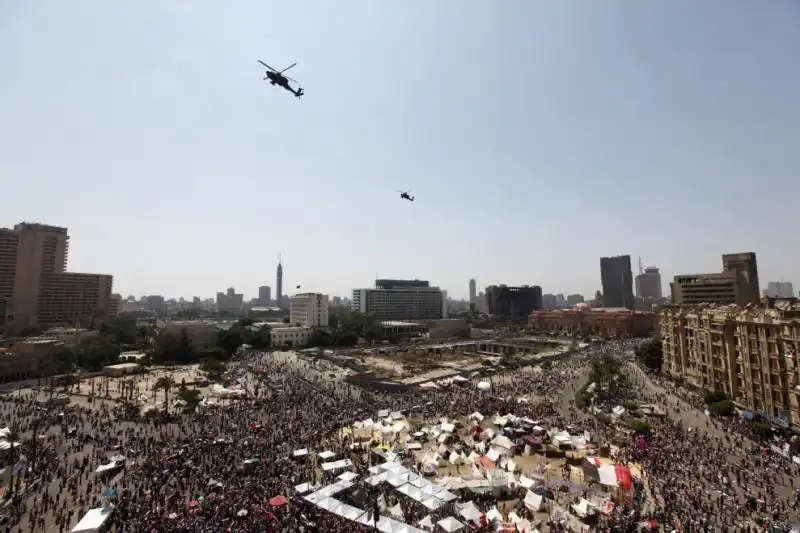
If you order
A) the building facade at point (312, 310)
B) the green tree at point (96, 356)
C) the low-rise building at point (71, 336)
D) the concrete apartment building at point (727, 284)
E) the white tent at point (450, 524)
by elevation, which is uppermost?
the concrete apartment building at point (727, 284)

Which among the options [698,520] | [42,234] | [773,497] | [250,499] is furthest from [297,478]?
[42,234]

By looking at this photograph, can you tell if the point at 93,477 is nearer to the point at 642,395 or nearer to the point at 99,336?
the point at 642,395

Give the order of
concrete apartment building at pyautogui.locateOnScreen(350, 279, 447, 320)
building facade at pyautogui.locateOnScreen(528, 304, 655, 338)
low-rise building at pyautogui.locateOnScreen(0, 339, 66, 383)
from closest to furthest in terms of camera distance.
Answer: low-rise building at pyautogui.locateOnScreen(0, 339, 66, 383)
building facade at pyautogui.locateOnScreen(528, 304, 655, 338)
concrete apartment building at pyautogui.locateOnScreen(350, 279, 447, 320)

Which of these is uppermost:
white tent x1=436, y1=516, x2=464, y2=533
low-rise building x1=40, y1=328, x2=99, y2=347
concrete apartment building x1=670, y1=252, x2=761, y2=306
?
concrete apartment building x1=670, y1=252, x2=761, y2=306

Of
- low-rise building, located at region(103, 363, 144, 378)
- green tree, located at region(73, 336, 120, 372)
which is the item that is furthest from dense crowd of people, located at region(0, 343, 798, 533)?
green tree, located at region(73, 336, 120, 372)

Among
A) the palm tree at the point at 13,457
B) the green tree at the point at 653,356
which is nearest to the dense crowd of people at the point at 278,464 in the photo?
the palm tree at the point at 13,457

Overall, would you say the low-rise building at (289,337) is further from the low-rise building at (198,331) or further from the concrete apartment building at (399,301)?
the concrete apartment building at (399,301)

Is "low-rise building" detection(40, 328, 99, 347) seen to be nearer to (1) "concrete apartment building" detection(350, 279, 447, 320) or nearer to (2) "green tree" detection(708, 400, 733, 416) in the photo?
(1) "concrete apartment building" detection(350, 279, 447, 320)
